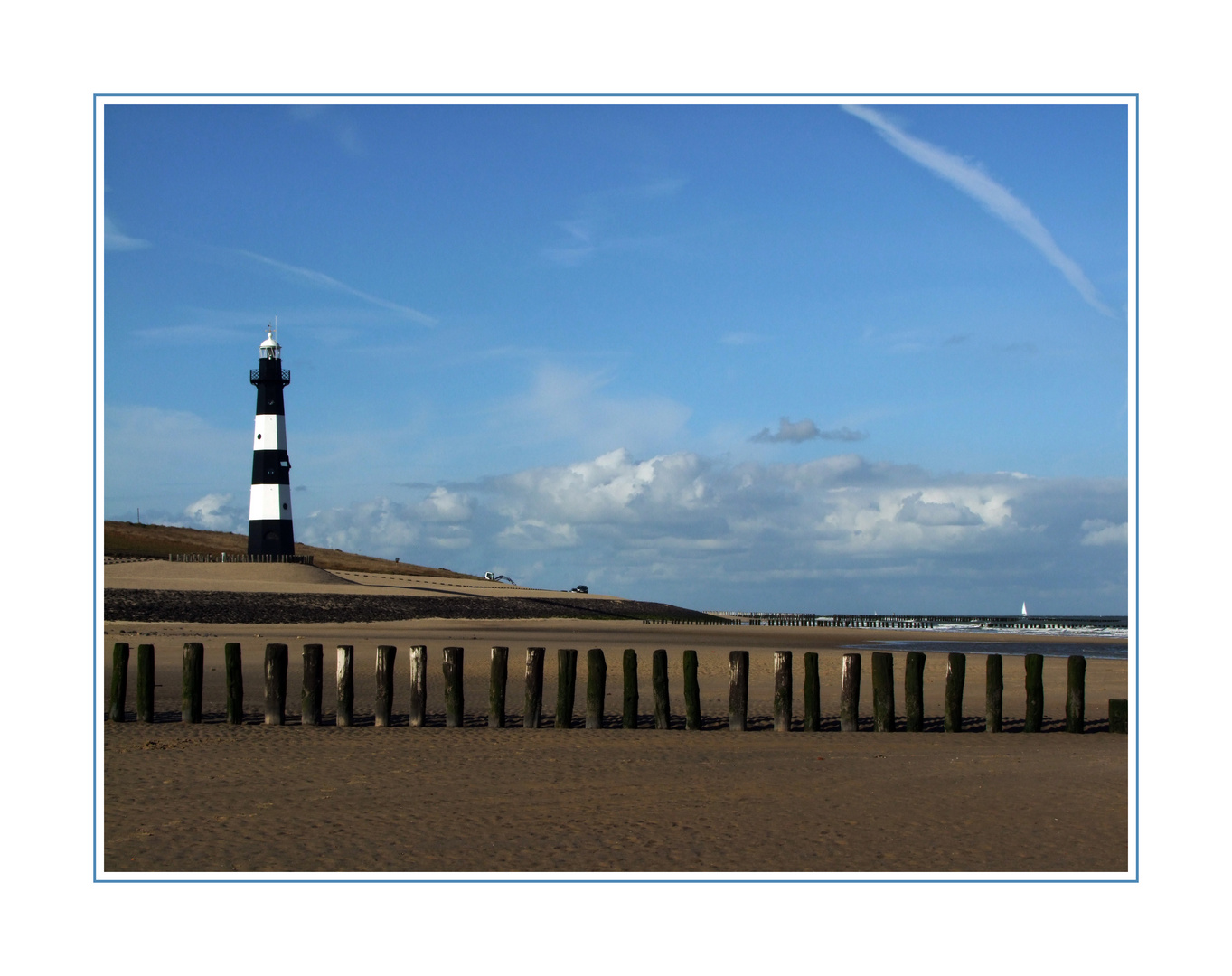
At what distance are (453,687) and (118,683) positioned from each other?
4.76m

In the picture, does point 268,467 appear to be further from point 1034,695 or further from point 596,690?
point 1034,695

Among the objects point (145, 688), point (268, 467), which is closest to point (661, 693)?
point (145, 688)

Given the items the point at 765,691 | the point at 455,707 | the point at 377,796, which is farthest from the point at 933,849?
the point at 765,691

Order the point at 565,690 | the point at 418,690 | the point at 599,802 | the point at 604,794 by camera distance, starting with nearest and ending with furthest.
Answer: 1. the point at 599,802
2. the point at 604,794
3. the point at 565,690
4. the point at 418,690

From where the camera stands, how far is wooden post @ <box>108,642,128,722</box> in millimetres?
14648

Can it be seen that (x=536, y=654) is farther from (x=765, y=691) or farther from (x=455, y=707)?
(x=765, y=691)

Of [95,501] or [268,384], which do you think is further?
[268,384]

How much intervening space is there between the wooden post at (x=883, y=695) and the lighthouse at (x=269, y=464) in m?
44.6

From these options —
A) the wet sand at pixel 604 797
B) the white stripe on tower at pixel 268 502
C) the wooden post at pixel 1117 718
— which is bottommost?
the wooden post at pixel 1117 718

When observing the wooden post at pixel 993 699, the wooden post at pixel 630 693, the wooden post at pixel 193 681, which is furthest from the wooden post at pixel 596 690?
the wooden post at pixel 993 699

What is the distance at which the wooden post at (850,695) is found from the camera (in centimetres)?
1432

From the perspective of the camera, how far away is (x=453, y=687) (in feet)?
46.6

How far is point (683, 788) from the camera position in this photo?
34.1 ft

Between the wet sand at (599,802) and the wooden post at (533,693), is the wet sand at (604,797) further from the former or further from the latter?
the wooden post at (533,693)
